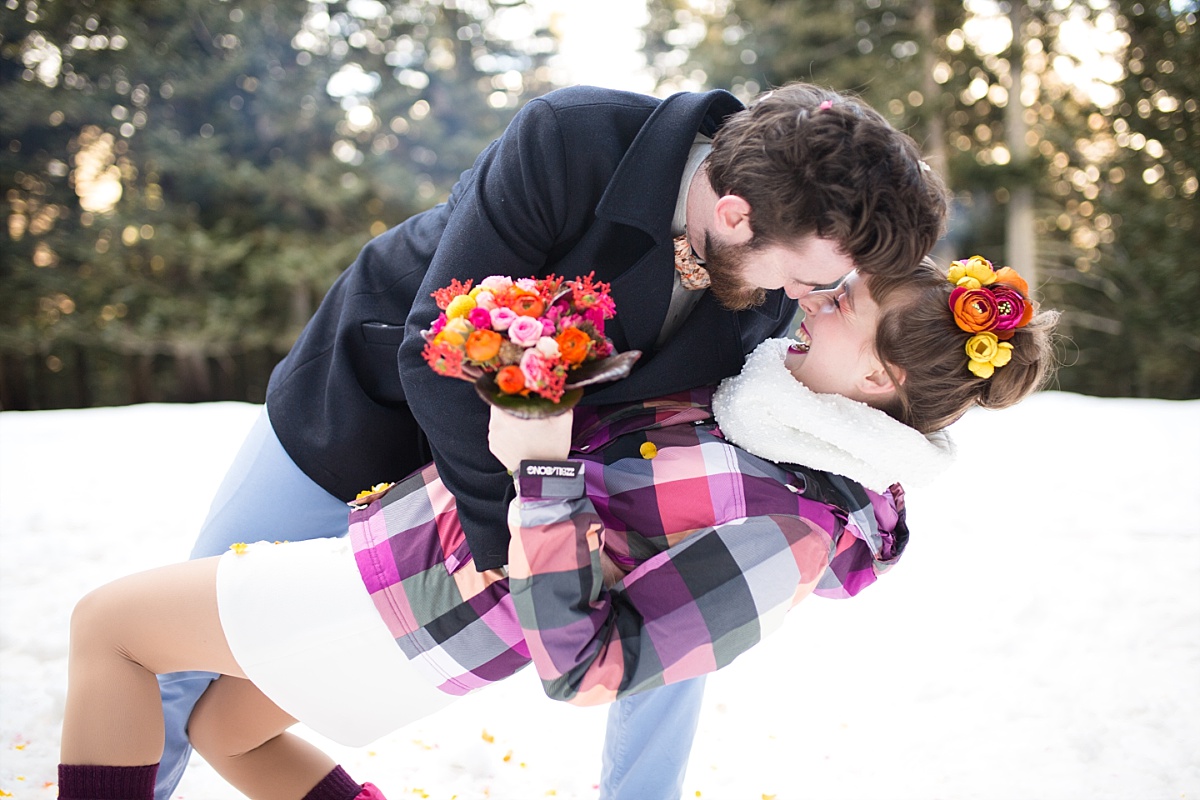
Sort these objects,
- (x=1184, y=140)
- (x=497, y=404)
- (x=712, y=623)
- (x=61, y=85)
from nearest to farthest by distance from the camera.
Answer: (x=497, y=404) → (x=712, y=623) → (x=61, y=85) → (x=1184, y=140)

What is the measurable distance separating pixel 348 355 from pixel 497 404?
30.3 inches

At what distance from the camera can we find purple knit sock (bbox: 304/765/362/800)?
1961 mm

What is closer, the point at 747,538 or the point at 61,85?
the point at 747,538

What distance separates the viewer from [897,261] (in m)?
1.67

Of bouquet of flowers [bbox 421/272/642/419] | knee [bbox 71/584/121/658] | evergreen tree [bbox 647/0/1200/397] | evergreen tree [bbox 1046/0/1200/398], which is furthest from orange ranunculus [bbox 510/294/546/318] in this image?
evergreen tree [bbox 1046/0/1200/398]

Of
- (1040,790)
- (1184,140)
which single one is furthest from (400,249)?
(1184,140)

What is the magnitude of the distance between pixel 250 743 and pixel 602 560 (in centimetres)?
96

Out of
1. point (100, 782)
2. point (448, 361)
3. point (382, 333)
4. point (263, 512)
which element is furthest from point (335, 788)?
point (448, 361)

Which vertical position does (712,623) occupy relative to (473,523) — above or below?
below

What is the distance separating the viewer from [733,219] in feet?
5.77

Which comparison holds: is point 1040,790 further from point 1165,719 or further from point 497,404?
point 497,404

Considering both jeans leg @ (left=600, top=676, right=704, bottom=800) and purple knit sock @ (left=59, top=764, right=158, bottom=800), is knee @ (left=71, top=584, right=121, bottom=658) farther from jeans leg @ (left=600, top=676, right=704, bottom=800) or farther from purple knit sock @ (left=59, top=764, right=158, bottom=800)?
jeans leg @ (left=600, top=676, right=704, bottom=800)

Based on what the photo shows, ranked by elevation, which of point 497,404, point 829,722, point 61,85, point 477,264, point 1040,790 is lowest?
point 829,722

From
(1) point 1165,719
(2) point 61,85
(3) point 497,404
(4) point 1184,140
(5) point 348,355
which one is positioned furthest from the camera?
(4) point 1184,140
